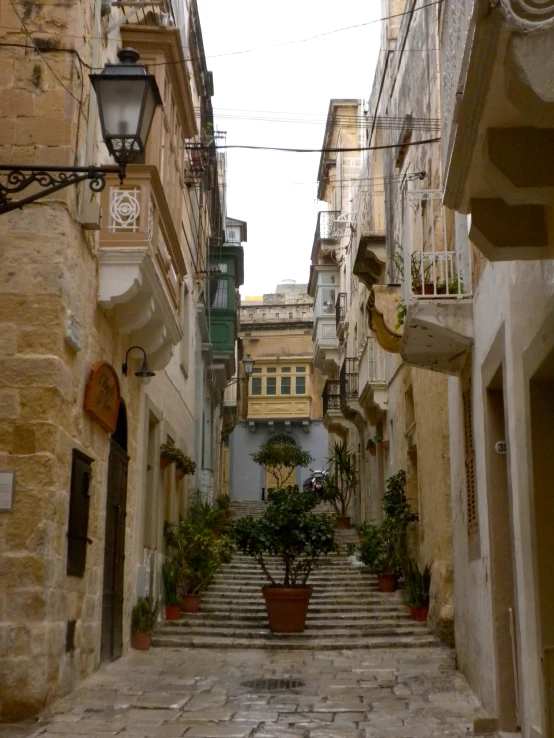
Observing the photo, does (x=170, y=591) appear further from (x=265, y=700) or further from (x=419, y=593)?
(x=265, y=700)

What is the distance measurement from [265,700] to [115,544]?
3076mm

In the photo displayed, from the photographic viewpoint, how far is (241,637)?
43.3ft

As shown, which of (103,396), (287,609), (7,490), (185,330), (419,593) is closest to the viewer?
(7,490)

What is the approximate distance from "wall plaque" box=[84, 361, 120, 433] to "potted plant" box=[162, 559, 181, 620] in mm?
4836

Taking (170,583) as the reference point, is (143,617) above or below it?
below

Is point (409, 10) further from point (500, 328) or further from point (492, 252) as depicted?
point (492, 252)

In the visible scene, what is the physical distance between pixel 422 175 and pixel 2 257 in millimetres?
6687

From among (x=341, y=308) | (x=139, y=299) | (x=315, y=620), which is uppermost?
(x=341, y=308)

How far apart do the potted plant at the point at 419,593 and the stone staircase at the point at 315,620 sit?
6.7 inches

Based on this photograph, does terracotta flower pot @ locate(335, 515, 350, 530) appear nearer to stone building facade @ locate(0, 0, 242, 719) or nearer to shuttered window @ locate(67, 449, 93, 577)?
stone building facade @ locate(0, 0, 242, 719)

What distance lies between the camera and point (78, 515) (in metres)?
8.80

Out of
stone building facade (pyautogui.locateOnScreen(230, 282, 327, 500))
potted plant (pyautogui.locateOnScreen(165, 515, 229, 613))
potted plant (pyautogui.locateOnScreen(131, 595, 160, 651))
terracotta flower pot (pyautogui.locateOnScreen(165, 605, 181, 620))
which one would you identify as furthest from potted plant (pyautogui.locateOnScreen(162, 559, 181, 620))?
stone building facade (pyautogui.locateOnScreen(230, 282, 327, 500))

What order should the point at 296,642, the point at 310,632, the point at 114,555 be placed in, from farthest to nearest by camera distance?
the point at 310,632
the point at 296,642
the point at 114,555

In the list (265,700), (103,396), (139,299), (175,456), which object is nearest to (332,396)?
(175,456)
